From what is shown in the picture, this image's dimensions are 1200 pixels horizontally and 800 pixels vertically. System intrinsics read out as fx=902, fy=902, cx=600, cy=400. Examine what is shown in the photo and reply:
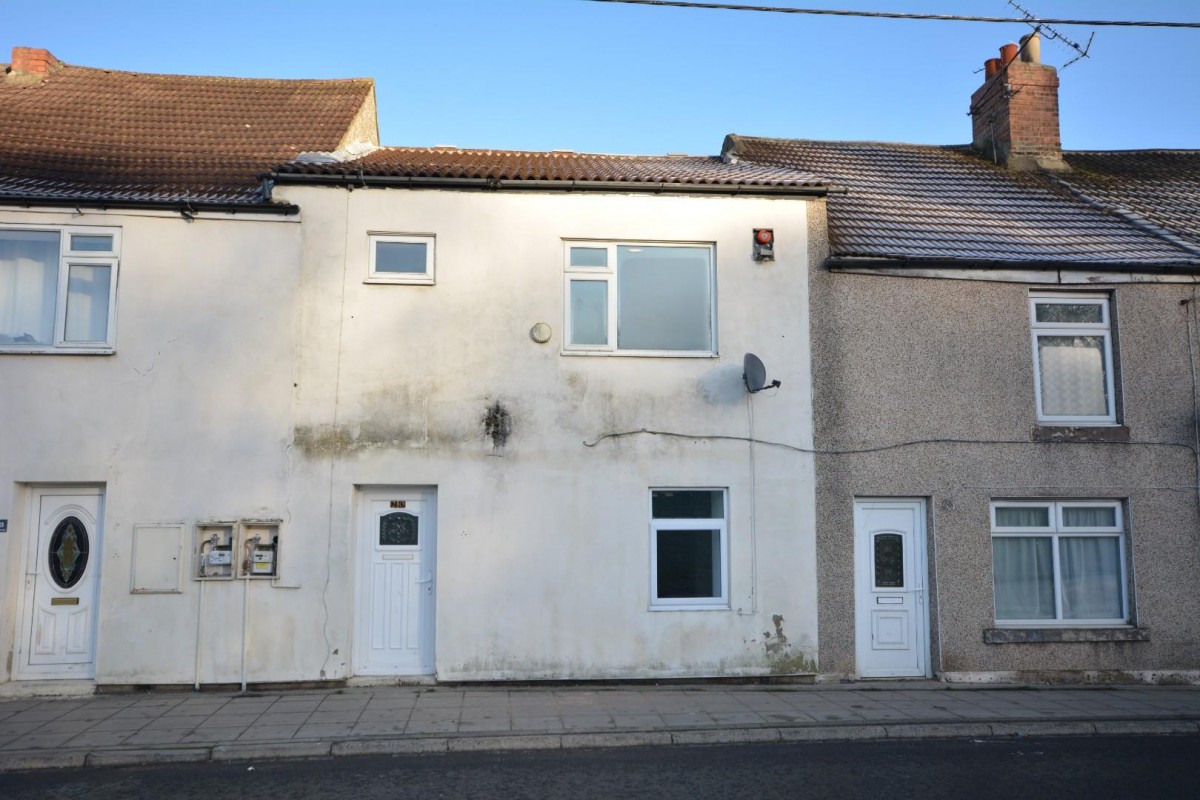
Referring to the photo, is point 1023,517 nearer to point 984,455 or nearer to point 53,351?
point 984,455

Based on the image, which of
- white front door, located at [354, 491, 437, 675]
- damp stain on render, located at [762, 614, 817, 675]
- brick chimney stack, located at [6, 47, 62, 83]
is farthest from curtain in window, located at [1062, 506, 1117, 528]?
brick chimney stack, located at [6, 47, 62, 83]

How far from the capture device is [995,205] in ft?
43.7

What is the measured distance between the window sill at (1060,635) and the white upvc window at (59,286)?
10.6 meters

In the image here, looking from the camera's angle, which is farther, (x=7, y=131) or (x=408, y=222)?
(x=7, y=131)

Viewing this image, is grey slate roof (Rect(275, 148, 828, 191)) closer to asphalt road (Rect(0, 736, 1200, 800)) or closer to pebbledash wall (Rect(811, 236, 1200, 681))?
pebbledash wall (Rect(811, 236, 1200, 681))

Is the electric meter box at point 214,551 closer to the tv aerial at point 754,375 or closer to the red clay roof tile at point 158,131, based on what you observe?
the red clay roof tile at point 158,131

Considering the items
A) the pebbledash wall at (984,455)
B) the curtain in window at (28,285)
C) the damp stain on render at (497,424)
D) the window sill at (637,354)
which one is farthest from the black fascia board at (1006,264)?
the curtain in window at (28,285)

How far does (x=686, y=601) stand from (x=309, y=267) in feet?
18.8

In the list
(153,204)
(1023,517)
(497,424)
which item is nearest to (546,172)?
(497,424)

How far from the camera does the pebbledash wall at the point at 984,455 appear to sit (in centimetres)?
1050

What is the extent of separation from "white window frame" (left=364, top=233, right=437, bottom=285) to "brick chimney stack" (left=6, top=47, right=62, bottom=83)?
8394mm

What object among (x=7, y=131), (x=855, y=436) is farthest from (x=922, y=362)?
(x=7, y=131)

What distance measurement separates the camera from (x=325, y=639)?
381 inches

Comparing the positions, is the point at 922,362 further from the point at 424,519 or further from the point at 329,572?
the point at 329,572
